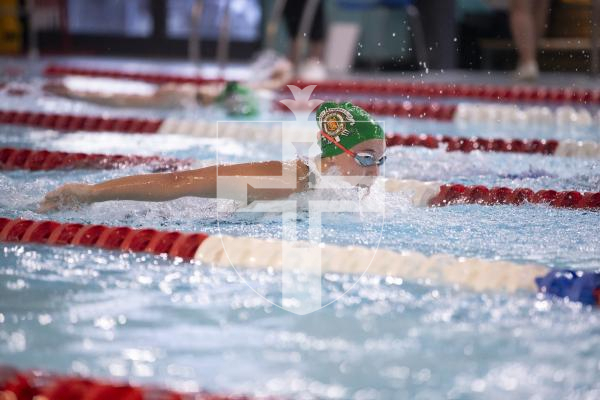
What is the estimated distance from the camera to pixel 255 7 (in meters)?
12.4

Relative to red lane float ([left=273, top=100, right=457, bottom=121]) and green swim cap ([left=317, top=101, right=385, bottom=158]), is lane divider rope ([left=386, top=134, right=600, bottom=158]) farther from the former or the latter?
green swim cap ([left=317, top=101, right=385, bottom=158])

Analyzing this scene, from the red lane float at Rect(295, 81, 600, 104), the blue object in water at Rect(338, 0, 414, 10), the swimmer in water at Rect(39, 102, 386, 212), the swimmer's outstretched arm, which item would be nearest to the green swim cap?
the swimmer in water at Rect(39, 102, 386, 212)

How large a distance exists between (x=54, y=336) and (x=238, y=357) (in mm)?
503

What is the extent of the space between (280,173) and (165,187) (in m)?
0.44

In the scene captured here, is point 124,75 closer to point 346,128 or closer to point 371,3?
point 371,3

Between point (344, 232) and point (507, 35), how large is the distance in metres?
7.40

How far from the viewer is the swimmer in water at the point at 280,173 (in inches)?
141

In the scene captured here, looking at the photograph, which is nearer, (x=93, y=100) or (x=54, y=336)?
(x=54, y=336)

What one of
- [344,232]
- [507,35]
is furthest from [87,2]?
[344,232]

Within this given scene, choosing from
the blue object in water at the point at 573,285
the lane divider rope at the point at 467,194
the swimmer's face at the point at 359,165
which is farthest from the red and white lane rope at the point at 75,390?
the lane divider rope at the point at 467,194

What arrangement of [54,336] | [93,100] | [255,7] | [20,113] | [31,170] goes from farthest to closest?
[255,7] → [93,100] → [20,113] → [31,170] → [54,336]

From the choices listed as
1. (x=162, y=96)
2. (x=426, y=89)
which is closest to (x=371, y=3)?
(x=426, y=89)

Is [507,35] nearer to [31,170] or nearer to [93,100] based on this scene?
[93,100]

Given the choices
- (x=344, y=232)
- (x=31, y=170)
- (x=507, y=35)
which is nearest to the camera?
(x=344, y=232)
